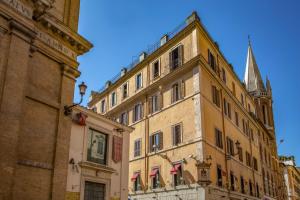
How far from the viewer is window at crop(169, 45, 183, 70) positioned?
2741 cm

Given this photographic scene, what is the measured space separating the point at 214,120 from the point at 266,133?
26.5 m

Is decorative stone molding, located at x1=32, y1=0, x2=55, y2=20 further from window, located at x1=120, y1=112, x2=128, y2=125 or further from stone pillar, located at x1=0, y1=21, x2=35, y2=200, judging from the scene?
window, located at x1=120, y1=112, x2=128, y2=125

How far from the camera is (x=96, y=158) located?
53.6 feet

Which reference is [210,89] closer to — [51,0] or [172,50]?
[172,50]

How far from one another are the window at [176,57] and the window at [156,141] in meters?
6.07

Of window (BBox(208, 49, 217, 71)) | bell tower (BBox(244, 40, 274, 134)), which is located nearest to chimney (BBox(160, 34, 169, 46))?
window (BBox(208, 49, 217, 71))

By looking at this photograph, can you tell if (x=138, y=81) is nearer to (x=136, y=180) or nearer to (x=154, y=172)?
(x=136, y=180)

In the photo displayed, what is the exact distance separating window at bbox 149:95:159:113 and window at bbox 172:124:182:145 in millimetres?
3372

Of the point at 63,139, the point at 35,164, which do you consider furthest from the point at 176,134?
the point at 35,164

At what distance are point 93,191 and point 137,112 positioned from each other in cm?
1607

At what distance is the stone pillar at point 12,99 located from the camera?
1047cm

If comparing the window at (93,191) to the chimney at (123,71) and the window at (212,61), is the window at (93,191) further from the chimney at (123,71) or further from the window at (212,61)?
the chimney at (123,71)

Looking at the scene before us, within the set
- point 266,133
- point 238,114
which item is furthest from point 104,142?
point 266,133

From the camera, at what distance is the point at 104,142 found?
17.2m
